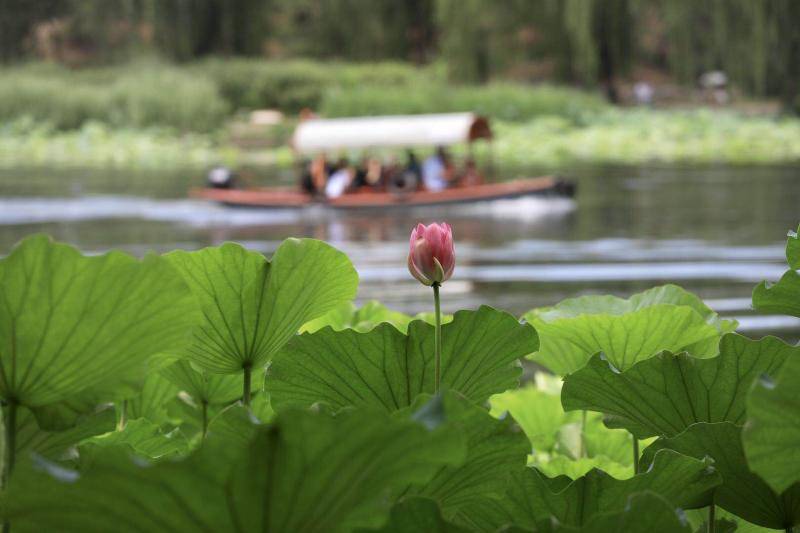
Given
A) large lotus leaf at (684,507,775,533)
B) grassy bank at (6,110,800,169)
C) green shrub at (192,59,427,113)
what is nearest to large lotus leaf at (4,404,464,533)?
large lotus leaf at (684,507,775,533)

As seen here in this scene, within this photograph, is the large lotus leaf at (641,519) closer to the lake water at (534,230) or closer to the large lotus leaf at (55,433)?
the large lotus leaf at (55,433)

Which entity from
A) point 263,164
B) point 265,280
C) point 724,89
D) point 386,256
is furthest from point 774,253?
point 724,89

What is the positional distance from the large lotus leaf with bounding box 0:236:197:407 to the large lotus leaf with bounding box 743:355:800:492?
337 mm

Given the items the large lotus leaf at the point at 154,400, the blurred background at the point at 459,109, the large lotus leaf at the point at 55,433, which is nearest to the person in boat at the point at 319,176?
the blurred background at the point at 459,109

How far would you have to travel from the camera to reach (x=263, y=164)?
26203mm

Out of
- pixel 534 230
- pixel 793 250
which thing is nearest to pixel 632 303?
pixel 793 250

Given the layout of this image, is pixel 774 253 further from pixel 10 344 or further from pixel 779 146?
pixel 779 146

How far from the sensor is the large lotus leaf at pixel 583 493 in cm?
86

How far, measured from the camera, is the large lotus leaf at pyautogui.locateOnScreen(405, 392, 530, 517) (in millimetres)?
832

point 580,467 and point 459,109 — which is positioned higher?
point 580,467

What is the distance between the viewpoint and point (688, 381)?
37.8 inches

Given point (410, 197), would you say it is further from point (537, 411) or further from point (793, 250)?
point (793, 250)

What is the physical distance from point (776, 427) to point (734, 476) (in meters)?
0.19

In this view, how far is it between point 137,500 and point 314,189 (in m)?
15.6
